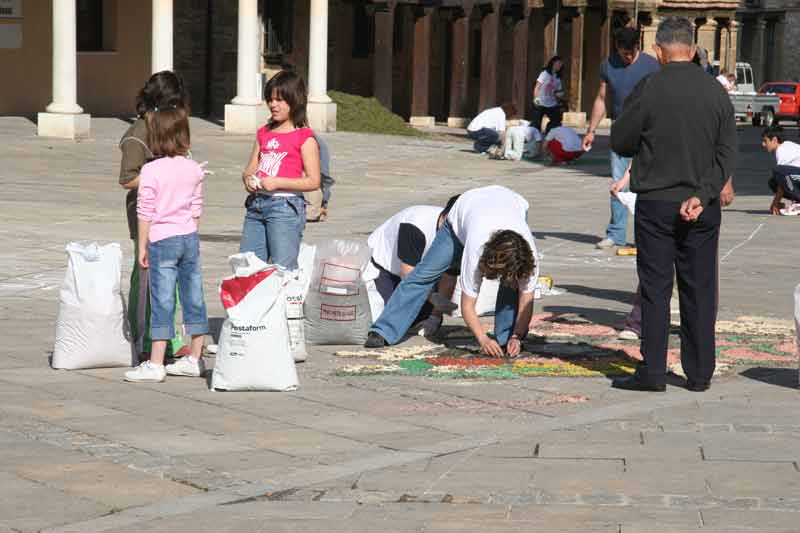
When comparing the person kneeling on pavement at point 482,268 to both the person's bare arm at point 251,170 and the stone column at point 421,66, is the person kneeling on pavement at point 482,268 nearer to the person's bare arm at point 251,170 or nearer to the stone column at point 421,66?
the person's bare arm at point 251,170

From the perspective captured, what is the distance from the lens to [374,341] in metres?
10.0

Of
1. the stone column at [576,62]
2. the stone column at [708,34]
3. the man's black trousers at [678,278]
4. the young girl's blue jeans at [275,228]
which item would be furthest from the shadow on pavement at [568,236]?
the stone column at [708,34]

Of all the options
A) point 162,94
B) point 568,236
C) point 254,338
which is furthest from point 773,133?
A: point 254,338

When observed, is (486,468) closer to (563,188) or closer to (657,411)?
(657,411)

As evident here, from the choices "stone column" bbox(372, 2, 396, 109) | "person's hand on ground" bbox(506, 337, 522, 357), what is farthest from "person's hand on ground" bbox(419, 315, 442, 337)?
"stone column" bbox(372, 2, 396, 109)

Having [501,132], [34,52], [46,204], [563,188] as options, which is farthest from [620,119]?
[34,52]

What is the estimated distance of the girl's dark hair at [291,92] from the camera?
9375 millimetres

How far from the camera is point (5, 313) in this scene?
36.4ft

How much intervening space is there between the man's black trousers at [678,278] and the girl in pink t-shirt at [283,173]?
6.14ft

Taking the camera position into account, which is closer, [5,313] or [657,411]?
[657,411]

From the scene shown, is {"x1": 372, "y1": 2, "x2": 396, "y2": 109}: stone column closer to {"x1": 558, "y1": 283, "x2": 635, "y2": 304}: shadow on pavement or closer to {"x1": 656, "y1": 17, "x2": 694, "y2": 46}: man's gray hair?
{"x1": 558, "y1": 283, "x2": 635, "y2": 304}: shadow on pavement

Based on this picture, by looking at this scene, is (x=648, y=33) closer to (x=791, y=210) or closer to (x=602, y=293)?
(x=791, y=210)

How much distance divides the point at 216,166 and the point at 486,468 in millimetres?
17365

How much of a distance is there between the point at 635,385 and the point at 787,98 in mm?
45638
